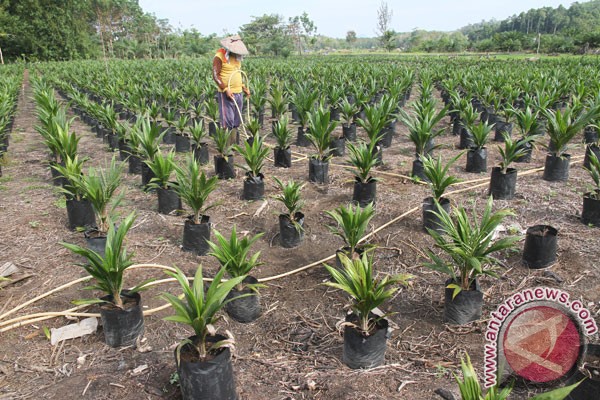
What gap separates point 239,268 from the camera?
2969 millimetres

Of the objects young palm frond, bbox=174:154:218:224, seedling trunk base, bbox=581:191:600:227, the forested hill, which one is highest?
the forested hill

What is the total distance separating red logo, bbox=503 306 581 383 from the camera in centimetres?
231

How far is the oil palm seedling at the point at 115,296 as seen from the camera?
269cm

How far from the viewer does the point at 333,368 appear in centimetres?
258

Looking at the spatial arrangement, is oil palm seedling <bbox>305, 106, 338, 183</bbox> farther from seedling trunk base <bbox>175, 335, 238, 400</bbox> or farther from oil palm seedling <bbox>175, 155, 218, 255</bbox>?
seedling trunk base <bbox>175, 335, 238, 400</bbox>

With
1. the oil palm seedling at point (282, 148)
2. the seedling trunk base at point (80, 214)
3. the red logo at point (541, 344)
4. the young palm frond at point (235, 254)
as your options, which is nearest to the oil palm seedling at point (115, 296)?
the young palm frond at point (235, 254)

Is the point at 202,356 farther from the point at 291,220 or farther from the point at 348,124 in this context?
the point at 348,124

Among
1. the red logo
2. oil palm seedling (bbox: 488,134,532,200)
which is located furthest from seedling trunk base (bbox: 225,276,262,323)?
oil palm seedling (bbox: 488,134,532,200)

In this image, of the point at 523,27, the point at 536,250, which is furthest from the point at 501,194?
the point at 523,27

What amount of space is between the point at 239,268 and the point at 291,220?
121 cm

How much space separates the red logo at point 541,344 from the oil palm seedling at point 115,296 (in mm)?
2240

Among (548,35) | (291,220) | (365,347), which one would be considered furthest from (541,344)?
(548,35)

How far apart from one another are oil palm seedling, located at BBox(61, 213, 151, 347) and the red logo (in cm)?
224

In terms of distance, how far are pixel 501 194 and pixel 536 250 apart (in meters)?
1.51
